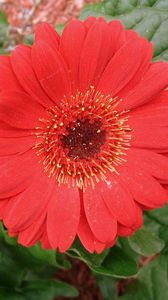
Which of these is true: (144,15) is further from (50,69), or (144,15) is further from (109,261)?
(109,261)

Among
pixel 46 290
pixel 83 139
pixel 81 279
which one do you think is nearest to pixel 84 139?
pixel 83 139

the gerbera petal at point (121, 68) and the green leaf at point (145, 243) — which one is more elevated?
the gerbera petal at point (121, 68)

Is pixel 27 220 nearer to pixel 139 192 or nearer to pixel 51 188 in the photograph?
pixel 51 188

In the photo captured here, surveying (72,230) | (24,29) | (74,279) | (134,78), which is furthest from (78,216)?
(24,29)

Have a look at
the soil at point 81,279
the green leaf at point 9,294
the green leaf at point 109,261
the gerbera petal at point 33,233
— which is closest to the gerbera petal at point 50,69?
the gerbera petal at point 33,233

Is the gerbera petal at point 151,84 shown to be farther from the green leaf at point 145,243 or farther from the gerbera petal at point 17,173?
the green leaf at point 145,243

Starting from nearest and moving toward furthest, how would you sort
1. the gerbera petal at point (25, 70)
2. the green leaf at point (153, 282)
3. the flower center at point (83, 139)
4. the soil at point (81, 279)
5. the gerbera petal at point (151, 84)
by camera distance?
the gerbera petal at point (25, 70)
the gerbera petal at point (151, 84)
the flower center at point (83, 139)
the green leaf at point (153, 282)
the soil at point (81, 279)
